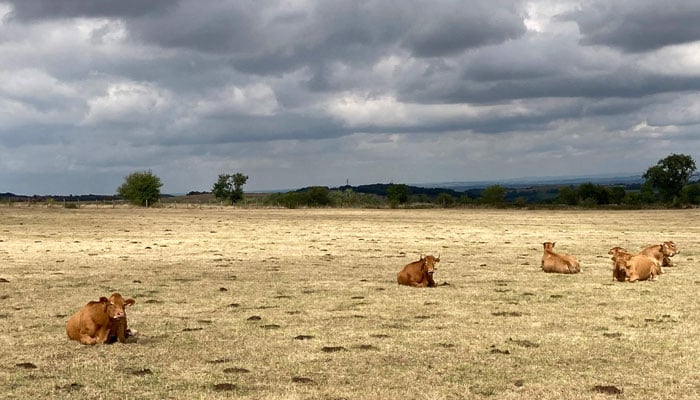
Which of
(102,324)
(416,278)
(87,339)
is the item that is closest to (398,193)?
(416,278)

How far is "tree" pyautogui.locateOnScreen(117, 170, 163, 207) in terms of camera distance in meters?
143

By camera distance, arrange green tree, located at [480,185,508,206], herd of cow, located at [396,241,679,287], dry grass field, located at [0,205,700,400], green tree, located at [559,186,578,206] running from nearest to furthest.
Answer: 1. dry grass field, located at [0,205,700,400]
2. herd of cow, located at [396,241,679,287]
3. green tree, located at [480,185,508,206]
4. green tree, located at [559,186,578,206]

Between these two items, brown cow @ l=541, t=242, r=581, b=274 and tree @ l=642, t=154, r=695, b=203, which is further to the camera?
tree @ l=642, t=154, r=695, b=203

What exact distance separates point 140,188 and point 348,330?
5340 inches

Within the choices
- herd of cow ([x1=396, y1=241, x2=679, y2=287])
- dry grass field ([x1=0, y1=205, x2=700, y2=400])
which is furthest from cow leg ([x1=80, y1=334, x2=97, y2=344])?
herd of cow ([x1=396, y1=241, x2=679, y2=287])

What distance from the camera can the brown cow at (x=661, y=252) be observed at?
27375 millimetres

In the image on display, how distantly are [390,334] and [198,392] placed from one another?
5.39 meters

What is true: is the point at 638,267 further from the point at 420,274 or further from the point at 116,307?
the point at 116,307

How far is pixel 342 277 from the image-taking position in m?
25.6

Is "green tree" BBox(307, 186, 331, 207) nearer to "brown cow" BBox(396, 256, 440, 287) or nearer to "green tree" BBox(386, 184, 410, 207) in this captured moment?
"green tree" BBox(386, 184, 410, 207)

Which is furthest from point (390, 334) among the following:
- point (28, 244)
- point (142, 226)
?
point (142, 226)

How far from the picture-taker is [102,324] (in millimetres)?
14469

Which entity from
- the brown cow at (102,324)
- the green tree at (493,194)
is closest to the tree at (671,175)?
the green tree at (493,194)

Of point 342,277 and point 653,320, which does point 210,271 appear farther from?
point 653,320
